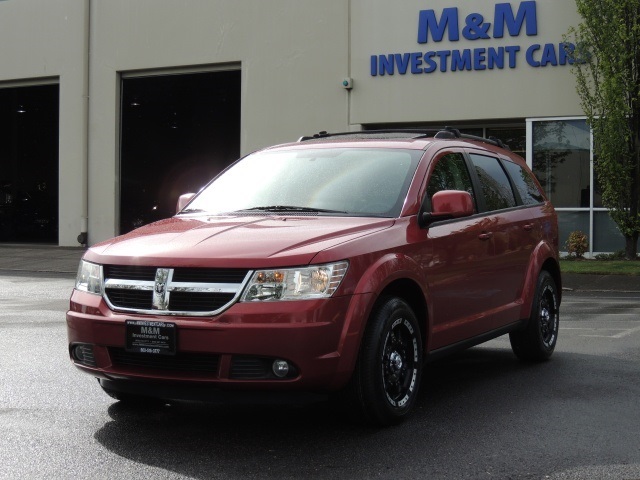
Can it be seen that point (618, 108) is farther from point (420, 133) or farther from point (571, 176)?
point (420, 133)

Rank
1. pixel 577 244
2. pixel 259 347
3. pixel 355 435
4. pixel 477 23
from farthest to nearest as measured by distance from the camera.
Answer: pixel 477 23, pixel 577 244, pixel 355 435, pixel 259 347

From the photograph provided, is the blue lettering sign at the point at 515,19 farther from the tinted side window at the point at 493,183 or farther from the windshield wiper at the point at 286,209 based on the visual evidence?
the windshield wiper at the point at 286,209

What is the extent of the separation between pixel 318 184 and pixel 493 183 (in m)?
1.77

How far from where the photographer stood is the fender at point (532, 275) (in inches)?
304

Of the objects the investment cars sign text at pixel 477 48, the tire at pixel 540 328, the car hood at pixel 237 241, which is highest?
the investment cars sign text at pixel 477 48

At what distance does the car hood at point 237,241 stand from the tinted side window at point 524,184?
2.53 meters

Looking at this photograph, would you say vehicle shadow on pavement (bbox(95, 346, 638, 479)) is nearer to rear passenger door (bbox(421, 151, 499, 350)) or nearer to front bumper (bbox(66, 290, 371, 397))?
front bumper (bbox(66, 290, 371, 397))

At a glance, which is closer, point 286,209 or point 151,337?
point 151,337

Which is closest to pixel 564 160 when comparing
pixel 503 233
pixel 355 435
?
pixel 503 233

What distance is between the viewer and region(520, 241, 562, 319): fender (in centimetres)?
771

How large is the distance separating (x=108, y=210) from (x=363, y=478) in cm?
2242

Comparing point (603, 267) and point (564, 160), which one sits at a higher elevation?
point (564, 160)

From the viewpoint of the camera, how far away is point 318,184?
647 centimetres

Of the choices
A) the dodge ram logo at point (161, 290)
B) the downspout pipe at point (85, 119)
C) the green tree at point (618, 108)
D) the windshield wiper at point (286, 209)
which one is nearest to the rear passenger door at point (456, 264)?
the windshield wiper at point (286, 209)
